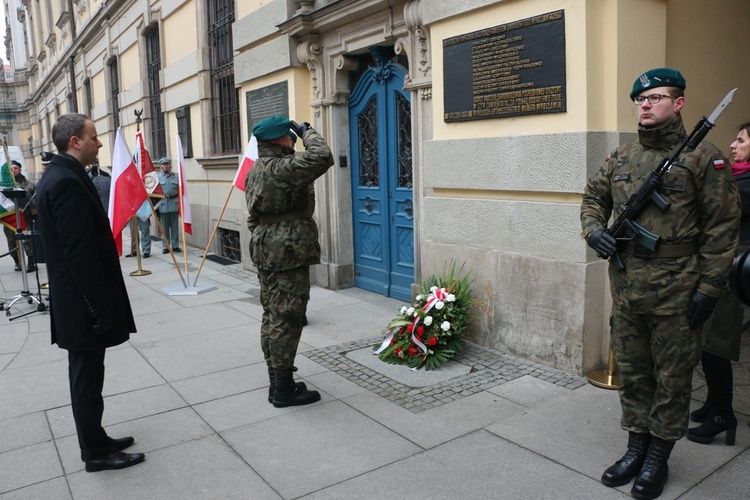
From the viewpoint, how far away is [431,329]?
5305 millimetres

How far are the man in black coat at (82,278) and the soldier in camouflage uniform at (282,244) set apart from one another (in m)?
1.04

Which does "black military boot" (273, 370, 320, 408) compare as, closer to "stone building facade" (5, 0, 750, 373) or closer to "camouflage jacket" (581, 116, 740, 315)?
"stone building facade" (5, 0, 750, 373)

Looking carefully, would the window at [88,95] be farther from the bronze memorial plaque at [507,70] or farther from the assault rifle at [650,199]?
the assault rifle at [650,199]

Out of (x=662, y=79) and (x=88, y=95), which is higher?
(x=88, y=95)

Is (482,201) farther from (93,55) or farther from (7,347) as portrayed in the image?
(93,55)

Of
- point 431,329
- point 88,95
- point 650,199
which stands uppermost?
point 88,95

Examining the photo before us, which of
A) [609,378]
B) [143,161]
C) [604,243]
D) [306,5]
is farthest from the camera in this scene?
[143,161]

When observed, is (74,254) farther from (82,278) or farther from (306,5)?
(306,5)

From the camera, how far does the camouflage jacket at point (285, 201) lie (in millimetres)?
4250

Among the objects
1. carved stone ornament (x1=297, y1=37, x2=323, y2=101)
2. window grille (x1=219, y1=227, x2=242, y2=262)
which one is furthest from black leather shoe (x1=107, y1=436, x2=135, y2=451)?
window grille (x1=219, y1=227, x2=242, y2=262)

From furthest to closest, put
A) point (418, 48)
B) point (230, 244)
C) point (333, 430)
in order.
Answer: point (230, 244) < point (418, 48) < point (333, 430)

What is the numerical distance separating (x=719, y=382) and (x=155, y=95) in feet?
46.8

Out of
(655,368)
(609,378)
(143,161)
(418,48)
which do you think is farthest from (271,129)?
(143,161)

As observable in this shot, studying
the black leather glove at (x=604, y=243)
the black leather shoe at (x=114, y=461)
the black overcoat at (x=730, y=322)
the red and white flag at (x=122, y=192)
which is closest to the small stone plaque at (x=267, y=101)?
the red and white flag at (x=122, y=192)
